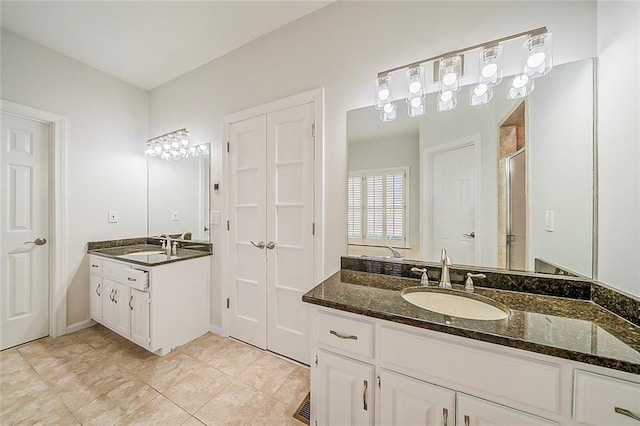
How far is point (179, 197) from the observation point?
266cm

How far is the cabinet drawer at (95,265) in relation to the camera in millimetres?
2338

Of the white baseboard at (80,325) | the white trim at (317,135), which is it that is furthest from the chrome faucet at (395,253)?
the white baseboard at (80,325)

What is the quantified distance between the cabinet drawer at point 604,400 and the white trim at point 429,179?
2.21 ft

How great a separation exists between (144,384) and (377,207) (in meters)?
2.04

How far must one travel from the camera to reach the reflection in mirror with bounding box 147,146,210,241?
2.46 metres

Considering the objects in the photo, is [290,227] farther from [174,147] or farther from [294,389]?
[174,147]

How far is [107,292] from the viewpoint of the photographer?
2.24 meters

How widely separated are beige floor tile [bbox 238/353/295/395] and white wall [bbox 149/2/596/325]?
27.8 inches

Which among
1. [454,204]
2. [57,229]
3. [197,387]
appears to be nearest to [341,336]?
[454,204]

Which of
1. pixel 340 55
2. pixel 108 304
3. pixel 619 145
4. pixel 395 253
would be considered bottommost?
pixel 108 304

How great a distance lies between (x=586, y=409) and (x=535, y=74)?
1.36 metres

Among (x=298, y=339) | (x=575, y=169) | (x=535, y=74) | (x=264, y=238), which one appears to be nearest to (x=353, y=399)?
(x=298, y=339)

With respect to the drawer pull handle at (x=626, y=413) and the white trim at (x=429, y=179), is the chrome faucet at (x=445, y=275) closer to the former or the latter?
the white trim at (x=429, y=179)

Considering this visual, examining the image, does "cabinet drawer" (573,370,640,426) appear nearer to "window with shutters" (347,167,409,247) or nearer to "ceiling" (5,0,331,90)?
"window with shutters" (347,167,409,247)
